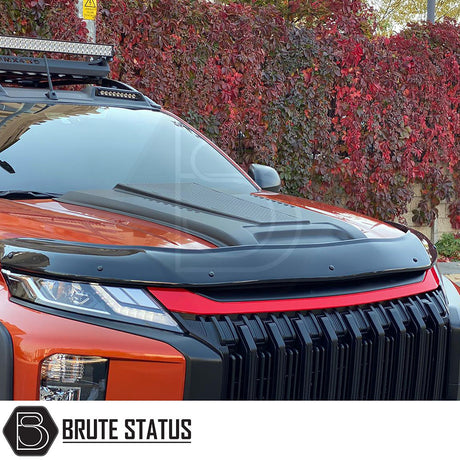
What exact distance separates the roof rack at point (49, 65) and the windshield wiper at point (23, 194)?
112 cm

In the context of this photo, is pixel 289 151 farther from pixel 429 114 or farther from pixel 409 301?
pixel 409 301

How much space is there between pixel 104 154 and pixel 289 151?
5.19 meters

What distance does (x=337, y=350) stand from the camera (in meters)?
2.42

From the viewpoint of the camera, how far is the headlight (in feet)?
7.34

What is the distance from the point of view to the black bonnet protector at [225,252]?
227 centimetres

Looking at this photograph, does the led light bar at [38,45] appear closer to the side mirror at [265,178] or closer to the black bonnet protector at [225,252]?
the side mirror at [265,178]

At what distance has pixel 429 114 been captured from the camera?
10.1 metres

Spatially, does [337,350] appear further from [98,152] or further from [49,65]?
[49,65]

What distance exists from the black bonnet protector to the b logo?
0.43 meters

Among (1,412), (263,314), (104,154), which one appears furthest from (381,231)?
(1,412)

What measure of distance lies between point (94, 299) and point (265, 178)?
205cm

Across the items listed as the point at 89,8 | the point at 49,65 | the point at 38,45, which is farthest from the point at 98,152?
the point at 89,8

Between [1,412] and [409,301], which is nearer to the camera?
[1,412]

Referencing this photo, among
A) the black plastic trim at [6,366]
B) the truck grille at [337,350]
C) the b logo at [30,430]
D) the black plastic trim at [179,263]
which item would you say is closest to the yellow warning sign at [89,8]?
the black plastic trim at [179,263]
